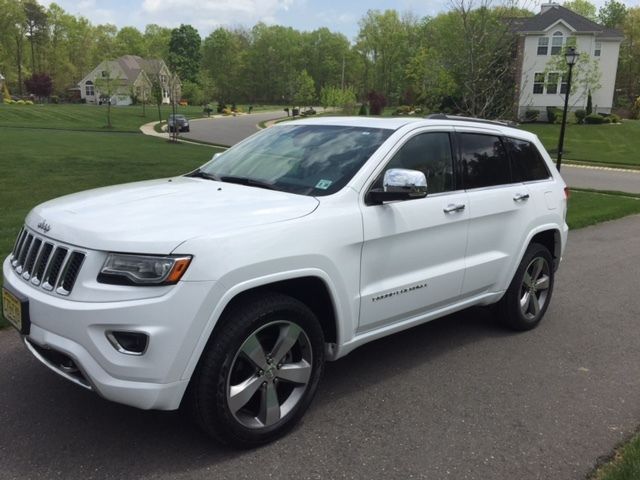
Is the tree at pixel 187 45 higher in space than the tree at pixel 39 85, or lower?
higher

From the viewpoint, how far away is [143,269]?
2.77m

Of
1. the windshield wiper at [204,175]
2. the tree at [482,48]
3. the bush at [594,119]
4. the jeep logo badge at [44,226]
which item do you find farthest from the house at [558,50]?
the jeep logo badge at [44,226]

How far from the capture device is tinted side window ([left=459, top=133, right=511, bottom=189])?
4.48 meters

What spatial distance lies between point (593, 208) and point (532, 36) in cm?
4546

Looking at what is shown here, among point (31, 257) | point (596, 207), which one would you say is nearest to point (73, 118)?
point (596, 207)

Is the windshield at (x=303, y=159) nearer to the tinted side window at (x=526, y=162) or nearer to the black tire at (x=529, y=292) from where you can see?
the tinted side window at (x=526, y=162)

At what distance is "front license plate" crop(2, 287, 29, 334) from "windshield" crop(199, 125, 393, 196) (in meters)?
1.53

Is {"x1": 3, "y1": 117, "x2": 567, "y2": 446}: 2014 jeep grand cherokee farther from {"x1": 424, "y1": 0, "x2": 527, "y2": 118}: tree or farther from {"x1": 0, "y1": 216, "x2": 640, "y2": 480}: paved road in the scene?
{"x1": 424, "y1": 0, "x2": 527, "y2": 118}: tree

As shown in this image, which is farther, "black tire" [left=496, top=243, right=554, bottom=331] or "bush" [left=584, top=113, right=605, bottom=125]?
"bush" [left=584, top=113, right=605, bottom=125]

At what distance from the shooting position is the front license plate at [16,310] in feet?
9.87

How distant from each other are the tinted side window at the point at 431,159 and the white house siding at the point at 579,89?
50057 millimetres

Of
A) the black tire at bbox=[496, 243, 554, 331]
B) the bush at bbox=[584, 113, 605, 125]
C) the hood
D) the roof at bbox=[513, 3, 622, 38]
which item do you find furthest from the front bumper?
the roof at bbox=[513, 3, 622, 38]

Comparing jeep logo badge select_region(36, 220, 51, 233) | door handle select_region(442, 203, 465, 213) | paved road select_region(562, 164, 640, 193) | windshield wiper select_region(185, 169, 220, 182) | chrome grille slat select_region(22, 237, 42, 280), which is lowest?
paved road select_region(562, 164, 640, 193)

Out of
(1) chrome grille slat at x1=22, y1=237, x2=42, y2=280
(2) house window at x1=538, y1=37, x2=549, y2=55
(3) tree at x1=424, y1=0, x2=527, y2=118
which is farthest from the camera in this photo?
(2) house window at x1=538, y1=37, x2=549, y2=55
